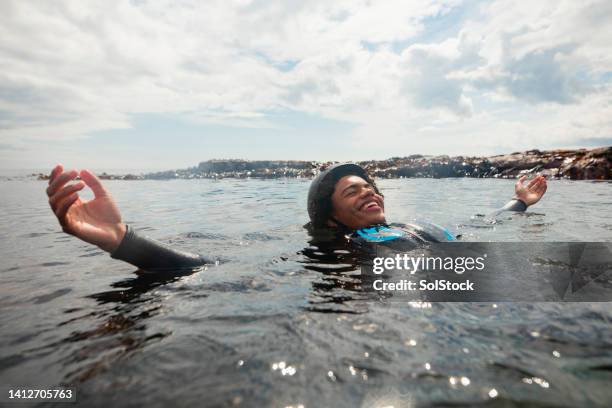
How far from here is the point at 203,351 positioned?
282cm

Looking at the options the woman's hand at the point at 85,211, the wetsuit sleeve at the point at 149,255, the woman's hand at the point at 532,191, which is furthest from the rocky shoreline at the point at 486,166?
the woman's hand at the point at 85,211

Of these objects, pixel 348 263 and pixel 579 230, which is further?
pixel 579 230

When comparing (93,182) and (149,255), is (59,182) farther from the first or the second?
(149,255)

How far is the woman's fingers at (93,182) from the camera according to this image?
389cm

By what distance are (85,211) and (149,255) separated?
0.94 m

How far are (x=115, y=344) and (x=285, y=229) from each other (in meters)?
6.36

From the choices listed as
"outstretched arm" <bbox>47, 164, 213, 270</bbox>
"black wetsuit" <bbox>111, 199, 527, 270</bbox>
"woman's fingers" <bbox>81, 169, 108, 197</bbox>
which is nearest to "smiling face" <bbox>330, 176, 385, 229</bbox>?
"black wetsuit" <bbox>111, 199, 527, 270</bbox>

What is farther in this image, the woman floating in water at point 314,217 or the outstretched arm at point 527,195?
the outstretched arm at point 527,195

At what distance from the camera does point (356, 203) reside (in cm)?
710

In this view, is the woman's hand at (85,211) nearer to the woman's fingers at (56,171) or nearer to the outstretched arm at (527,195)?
the woman's fingers at (56,171)

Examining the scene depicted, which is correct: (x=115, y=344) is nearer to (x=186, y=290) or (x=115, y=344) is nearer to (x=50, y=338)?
(x=50, y=338)

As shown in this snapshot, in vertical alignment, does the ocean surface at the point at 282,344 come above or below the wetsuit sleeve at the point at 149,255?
below

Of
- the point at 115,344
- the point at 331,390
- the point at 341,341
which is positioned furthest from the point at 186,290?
the point at 331,390

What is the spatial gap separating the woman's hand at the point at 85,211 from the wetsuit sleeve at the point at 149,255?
10cm
